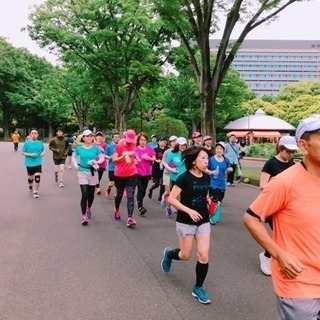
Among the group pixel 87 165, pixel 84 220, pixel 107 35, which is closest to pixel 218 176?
pixel 87 165

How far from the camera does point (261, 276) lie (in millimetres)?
4801

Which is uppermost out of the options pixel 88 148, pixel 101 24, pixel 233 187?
pixel 101 24

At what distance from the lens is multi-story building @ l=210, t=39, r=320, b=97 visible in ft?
520

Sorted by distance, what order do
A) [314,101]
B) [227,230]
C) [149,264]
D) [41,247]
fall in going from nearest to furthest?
[149,264] < [41,247] < [227,230] < [314,101]

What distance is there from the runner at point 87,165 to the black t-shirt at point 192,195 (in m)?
3.22

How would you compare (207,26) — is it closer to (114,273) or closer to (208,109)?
(208,109)

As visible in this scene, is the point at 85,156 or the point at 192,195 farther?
the point at 85,156

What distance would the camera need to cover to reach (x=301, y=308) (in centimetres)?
208

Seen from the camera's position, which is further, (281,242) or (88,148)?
(88,148)

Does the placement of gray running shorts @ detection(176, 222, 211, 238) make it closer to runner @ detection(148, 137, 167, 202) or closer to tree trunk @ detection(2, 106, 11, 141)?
runner @ detection(148, 137, 167, 202)

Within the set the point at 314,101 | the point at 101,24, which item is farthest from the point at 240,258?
the point at 314,101

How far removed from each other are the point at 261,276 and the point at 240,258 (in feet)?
2.34

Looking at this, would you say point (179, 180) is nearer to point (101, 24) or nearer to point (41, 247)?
point (41, 247)

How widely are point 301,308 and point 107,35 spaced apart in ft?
73.8
